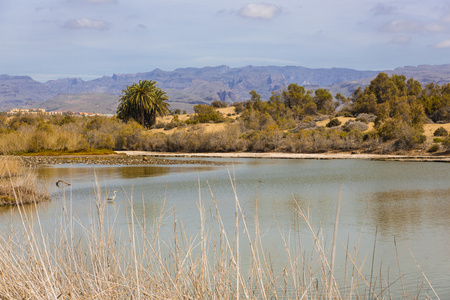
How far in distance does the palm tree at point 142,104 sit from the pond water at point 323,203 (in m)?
25.2

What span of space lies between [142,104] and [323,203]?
132 feet

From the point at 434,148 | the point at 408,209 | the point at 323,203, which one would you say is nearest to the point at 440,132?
the point at 434,148

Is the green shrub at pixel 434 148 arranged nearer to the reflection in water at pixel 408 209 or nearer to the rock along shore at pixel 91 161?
the rock along shore at pixel 91 161

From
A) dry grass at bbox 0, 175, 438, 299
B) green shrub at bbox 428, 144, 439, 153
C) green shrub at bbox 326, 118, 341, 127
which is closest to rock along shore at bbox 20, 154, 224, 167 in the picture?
green shrub at bbox 428, 144, 439, 153

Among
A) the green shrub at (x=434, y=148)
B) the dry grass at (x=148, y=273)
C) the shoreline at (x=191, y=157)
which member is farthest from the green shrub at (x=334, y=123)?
the dry grass at (x=148, y=273)

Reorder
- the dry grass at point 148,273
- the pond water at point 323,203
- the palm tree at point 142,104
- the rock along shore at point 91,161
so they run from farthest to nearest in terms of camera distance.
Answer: the palm tree at point 142,104 → the rock along shore at point 91,161 → the pond water at point 323,203 → the dry grass at point 148,273

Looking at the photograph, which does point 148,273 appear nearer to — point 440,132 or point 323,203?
point 323,203

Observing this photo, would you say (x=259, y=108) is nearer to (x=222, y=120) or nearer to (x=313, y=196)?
(x=222, y=120)

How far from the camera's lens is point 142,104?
52594 millimetres

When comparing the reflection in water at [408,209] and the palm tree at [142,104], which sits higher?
the palm tree at [142,104]

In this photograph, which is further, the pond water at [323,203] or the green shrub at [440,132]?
the green shrub at [440,132]

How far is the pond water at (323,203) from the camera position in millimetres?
8414

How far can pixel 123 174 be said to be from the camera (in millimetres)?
25203

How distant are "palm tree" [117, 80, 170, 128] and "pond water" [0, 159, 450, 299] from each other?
2515 centimetres
